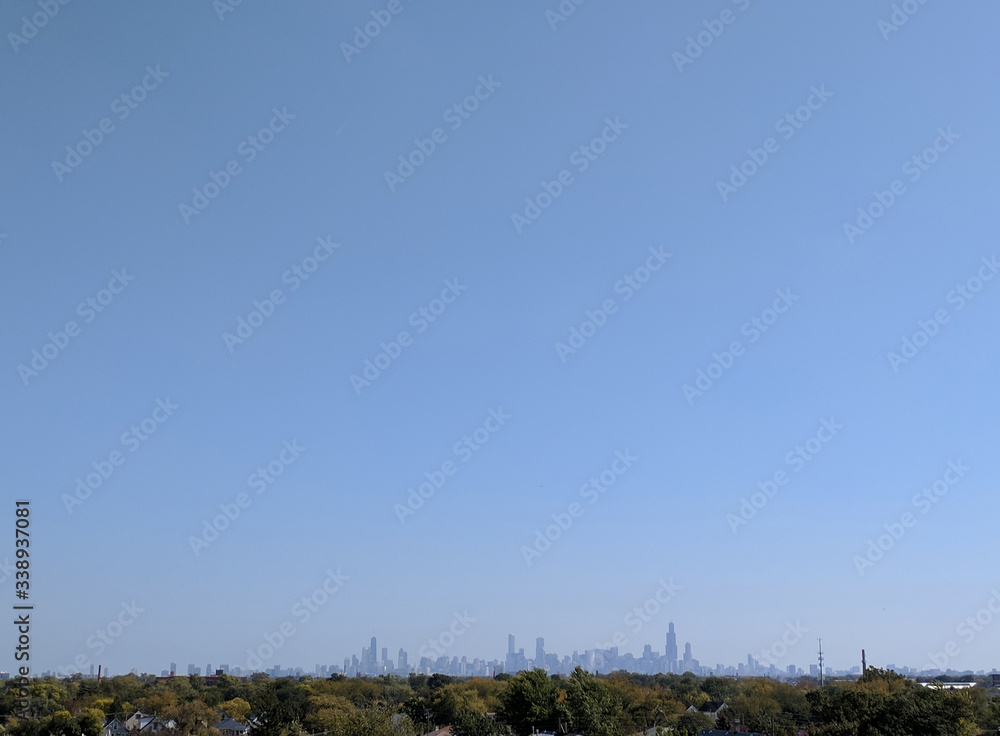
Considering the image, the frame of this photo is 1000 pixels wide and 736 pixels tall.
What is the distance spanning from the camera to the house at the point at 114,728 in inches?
2709

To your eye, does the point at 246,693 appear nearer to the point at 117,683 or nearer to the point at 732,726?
the point at 117,683

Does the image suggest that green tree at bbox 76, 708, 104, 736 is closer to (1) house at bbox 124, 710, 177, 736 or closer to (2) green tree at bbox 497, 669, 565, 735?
(1) house at bbox 124, 710, 177, 736

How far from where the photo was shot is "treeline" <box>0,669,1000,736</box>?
49.9 m

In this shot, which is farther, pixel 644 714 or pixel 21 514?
pixel 644 714

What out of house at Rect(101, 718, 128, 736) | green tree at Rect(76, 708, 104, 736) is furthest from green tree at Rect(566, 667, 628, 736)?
house at Rect(101, 718, 128, 736)

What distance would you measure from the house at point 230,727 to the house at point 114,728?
25.0ft

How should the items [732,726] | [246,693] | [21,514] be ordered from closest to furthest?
[21,514], [732,726], [246,693]

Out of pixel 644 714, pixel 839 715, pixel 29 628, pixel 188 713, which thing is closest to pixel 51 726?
pixel 188 713

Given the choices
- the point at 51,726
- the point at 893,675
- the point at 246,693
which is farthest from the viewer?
the point at 246,693

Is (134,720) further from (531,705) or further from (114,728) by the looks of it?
(531,705)

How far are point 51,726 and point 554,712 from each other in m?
39.0

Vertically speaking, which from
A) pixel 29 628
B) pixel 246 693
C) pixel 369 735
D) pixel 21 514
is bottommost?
pixel 246 693

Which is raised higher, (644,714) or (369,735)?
(369,735)

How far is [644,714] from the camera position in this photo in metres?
71.9
